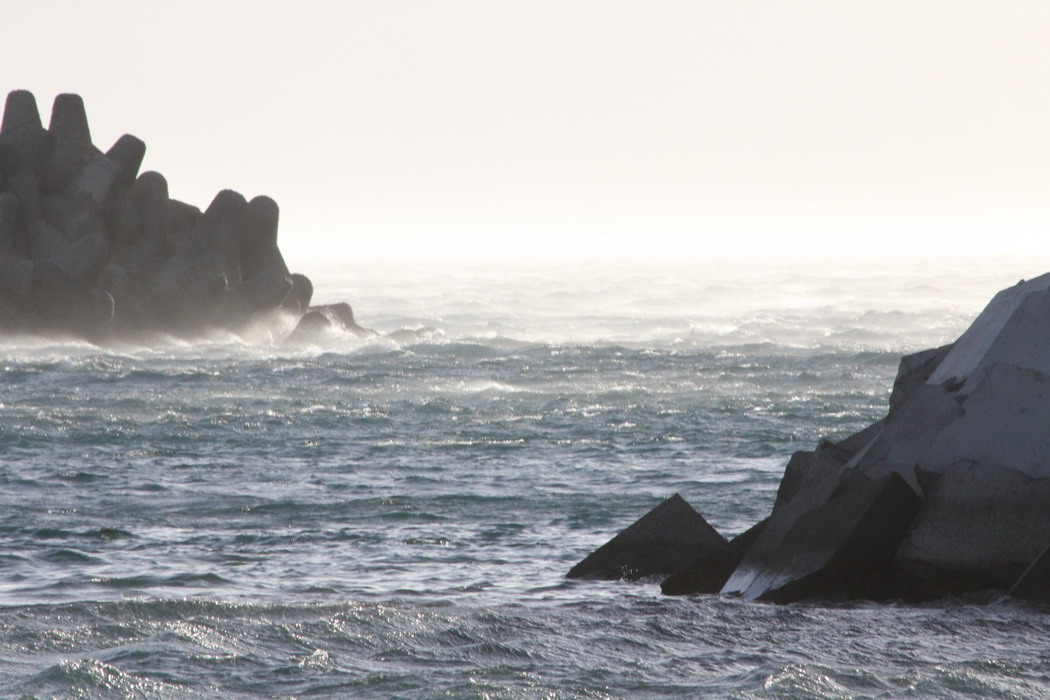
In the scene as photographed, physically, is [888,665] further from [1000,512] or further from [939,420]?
[939,420]

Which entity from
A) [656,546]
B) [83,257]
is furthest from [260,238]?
[656,546]

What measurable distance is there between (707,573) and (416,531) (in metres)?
4.40

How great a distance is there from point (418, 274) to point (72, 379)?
109 meters

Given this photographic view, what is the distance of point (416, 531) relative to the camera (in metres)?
16.2

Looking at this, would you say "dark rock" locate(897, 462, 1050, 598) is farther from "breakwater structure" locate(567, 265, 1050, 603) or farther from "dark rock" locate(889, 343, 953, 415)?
"dark rock" locate(889, 343, 953, 415)

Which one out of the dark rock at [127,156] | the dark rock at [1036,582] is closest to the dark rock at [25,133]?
the dark rock at [127,156]

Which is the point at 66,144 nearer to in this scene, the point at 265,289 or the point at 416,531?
the point at 265,289

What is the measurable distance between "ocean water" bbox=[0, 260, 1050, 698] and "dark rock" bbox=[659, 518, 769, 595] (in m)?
0.19

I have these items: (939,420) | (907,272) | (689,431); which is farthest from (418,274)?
(939,420)

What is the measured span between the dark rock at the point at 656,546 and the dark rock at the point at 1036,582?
2900 mm

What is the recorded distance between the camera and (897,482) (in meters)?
11.6

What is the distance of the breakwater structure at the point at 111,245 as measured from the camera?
5097cm

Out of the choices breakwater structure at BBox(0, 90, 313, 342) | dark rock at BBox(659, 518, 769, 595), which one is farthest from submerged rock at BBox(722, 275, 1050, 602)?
breakwater structure at BBox(0, 90, 313, 342)

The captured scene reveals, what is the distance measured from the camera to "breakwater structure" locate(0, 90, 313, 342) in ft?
167
